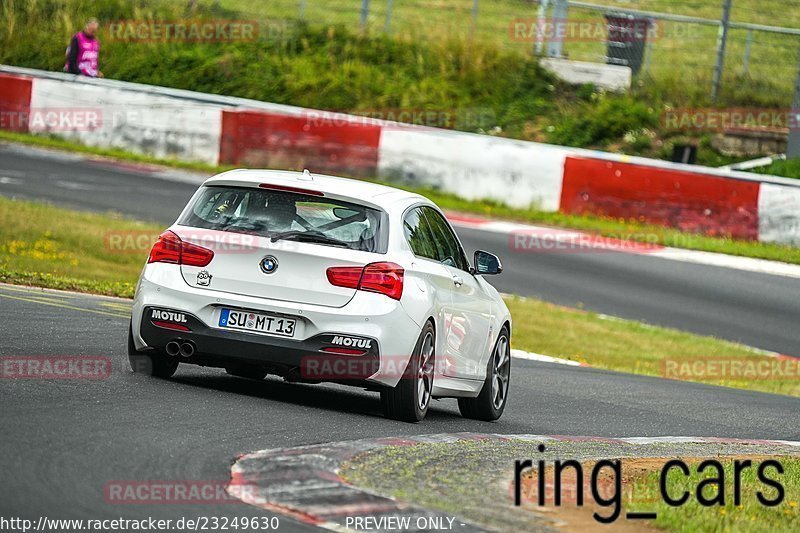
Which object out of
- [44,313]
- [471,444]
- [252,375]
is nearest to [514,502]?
[471,444]

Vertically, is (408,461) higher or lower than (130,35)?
lower

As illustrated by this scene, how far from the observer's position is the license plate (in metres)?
9.01

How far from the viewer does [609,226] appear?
23.7m

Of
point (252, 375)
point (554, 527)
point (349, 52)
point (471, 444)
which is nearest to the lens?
point (554, 527)

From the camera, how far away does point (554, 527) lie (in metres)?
6.17

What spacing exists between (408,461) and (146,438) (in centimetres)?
134

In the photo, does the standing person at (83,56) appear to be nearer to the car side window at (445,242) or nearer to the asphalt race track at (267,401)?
the asphalt race track at (267,401)

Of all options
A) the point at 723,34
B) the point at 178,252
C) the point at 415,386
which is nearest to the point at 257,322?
the point at 178,252

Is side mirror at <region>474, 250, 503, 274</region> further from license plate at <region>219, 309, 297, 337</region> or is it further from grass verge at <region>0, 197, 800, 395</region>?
grass verge at <region>0, 197, 800, 395</region>

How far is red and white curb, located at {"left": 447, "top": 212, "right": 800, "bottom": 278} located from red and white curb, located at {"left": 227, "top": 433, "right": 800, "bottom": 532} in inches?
577

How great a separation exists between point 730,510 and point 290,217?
3500 mm

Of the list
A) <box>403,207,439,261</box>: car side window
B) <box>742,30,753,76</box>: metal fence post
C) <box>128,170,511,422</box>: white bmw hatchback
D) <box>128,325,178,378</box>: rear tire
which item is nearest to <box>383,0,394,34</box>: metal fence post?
<box>742,30,753,76</box>: metal fence post

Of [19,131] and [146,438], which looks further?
[19,131]

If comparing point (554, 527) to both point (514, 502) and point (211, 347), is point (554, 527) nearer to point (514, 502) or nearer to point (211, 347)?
point (514, 502)
